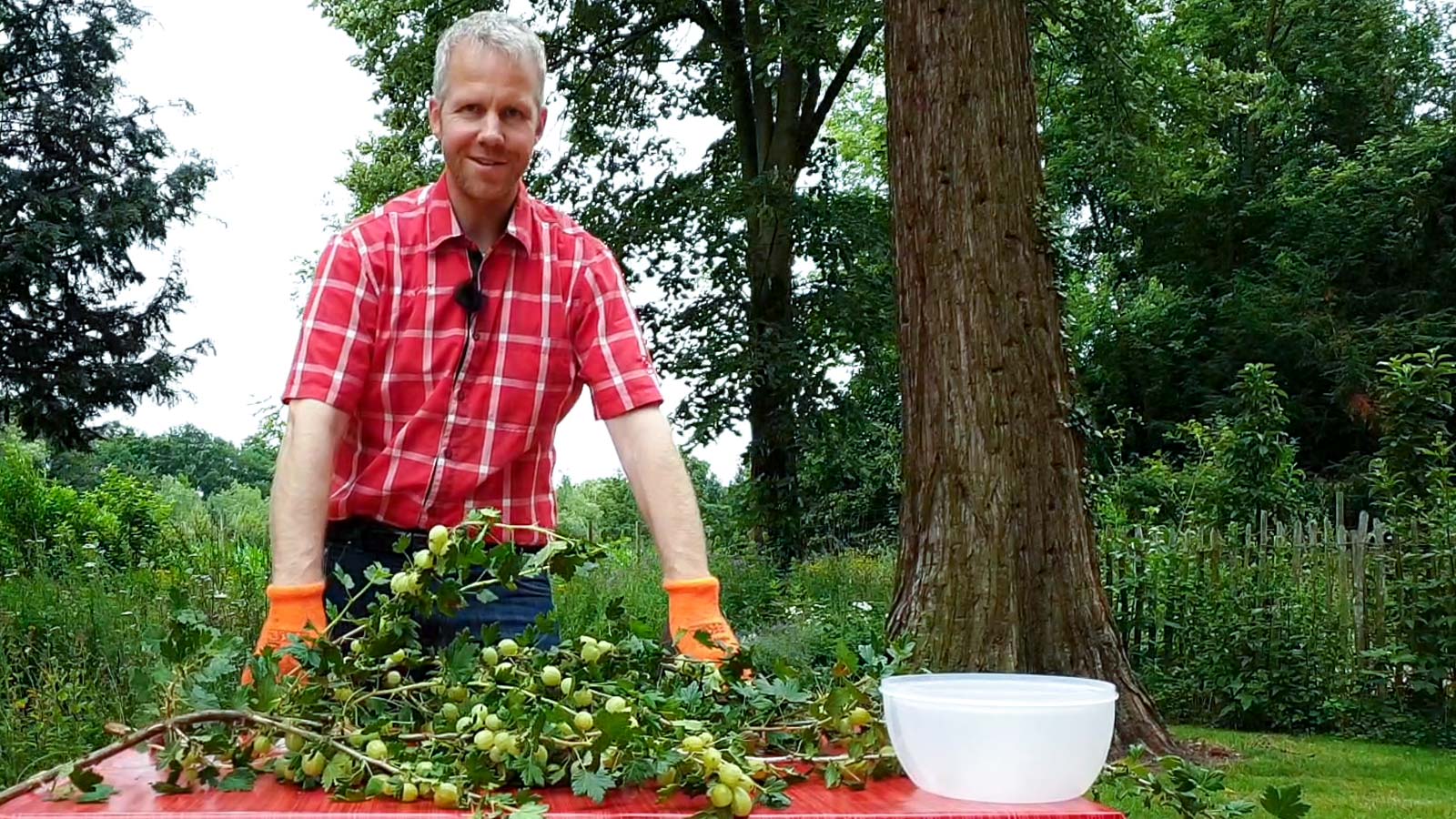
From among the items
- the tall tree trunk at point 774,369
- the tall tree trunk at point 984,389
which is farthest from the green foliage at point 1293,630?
the tall tree trunk at point 774,369

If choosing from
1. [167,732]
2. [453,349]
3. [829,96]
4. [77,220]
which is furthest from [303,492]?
[77,220]

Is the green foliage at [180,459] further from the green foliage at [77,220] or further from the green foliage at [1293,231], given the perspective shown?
the green foliage at [1293,231]

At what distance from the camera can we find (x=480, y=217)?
1872mm

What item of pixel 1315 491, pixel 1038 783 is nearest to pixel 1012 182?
Result: pixel 1038 783

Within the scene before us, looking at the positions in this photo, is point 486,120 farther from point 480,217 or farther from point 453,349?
point 453,349

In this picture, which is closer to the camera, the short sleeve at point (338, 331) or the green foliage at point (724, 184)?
the short sleeve at point (338, 331)

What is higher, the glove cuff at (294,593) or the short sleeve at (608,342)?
the short sleeve at (608,342)

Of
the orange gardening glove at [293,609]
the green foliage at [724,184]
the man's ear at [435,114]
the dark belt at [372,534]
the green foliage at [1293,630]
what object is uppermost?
the green foliage at [724,184]

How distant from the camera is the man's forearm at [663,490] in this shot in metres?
1.68

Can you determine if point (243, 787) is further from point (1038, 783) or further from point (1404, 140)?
point (1404, 140)

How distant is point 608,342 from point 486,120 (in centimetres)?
34

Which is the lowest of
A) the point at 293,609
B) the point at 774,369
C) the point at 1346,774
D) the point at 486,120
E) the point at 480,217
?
the point at 1346,774

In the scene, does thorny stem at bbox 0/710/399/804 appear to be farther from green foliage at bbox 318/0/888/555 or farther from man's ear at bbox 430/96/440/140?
green foliage at bbox 318/0/888/555

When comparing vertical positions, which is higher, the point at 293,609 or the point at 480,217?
the point at 480,217
